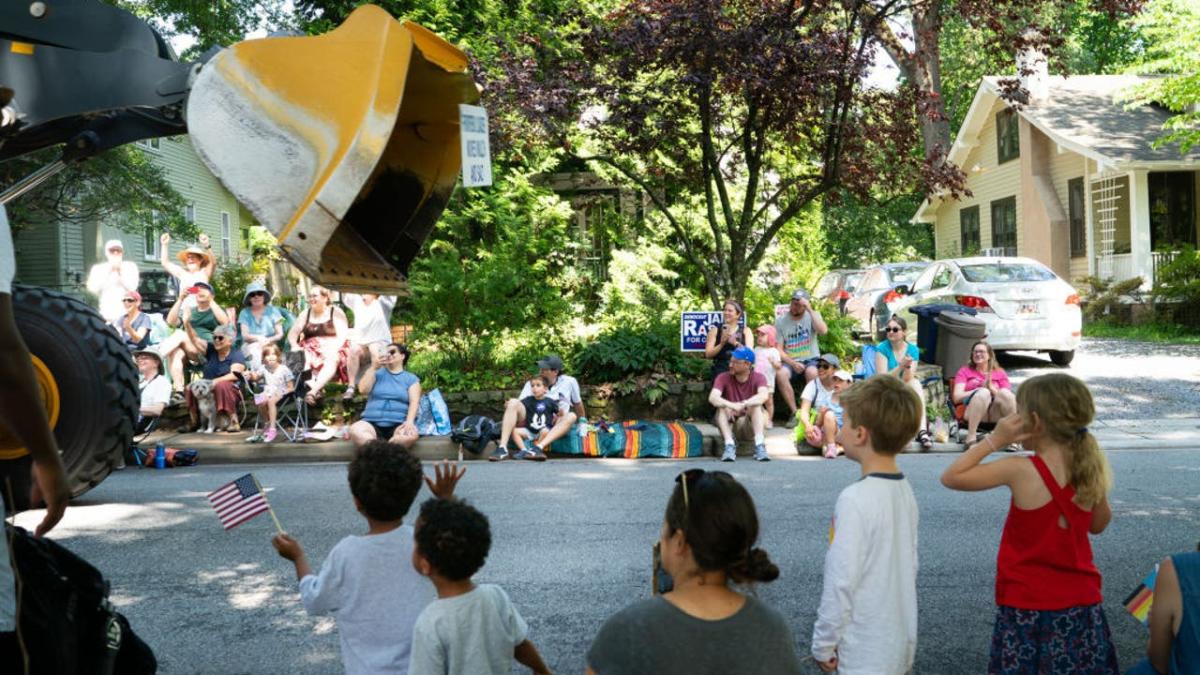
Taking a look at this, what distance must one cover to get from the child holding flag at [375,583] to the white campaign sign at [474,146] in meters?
1.12

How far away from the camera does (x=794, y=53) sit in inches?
498

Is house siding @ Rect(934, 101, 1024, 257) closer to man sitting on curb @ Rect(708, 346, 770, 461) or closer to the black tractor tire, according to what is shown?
man sitting on curb @ Rect(708, 346, 770, 461)

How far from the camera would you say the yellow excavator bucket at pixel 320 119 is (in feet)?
11.4

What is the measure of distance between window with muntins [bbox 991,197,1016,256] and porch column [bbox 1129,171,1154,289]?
693cm

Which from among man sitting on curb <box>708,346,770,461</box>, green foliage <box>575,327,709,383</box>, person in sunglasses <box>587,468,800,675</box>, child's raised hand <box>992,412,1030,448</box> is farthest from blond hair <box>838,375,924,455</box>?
green foliage <box>575,327,709,383</box>

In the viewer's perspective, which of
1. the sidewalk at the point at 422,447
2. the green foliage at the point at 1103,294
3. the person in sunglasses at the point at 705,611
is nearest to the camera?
the person in sunglasses at the point at 705,611

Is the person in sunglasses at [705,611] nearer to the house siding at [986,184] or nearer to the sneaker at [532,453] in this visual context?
the sneaker at [532,453]

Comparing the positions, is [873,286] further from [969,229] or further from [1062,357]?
[969,229]

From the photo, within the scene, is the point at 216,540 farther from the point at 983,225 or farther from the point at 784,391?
the point at 983,225

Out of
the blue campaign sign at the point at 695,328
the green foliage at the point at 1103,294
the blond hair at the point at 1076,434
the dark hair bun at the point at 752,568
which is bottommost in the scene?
the dark hair bun at the point at 752,568

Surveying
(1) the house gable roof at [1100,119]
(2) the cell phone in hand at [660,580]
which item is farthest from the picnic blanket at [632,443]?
(1) the house gable roof at [1100,119]

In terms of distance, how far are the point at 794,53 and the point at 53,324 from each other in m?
8.81

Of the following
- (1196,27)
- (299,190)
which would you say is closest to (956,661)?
(299,190)

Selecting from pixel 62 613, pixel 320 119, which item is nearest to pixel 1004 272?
pixel 320 119
